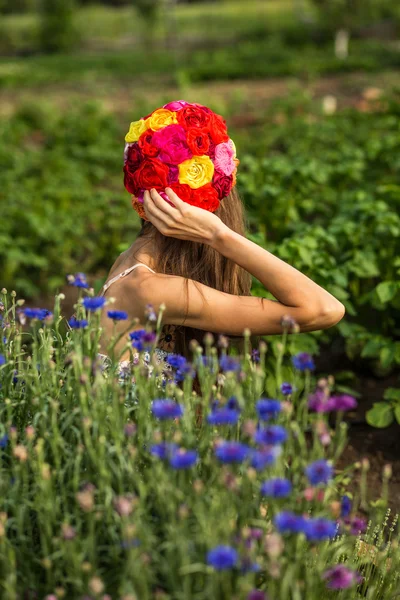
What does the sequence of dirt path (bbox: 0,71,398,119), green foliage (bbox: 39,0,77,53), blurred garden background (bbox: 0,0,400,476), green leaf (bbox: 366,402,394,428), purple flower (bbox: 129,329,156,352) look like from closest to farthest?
purple flower (bbox: 129,329,156,352) → green leaf (bbox: 366,402,394,428) → blurred garden background (bbox: 0,0,400,476) → dirt path (bbox: 0,71,398,119) → green foliage (bbox: 39,0,77,53)

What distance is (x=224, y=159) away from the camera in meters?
2.71

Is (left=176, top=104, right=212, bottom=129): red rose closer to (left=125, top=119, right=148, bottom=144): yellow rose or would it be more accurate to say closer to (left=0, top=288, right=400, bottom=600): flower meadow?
(left=125, top=119, right=148, bottom=144): yellow rose

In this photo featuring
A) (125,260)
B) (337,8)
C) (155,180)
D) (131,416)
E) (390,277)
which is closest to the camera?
(131,416)

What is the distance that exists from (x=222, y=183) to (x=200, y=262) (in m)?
0.27

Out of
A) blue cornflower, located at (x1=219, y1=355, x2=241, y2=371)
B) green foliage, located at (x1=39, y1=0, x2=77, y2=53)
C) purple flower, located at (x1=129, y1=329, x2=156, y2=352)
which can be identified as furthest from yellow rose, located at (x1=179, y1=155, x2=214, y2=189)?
green foliage, located at (x1=39, y1=0, x2=77, y2=53)

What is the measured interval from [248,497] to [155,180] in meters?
1.17

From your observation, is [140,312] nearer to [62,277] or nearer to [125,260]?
[125,260]

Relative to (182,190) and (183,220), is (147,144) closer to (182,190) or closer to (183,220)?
(182,190)

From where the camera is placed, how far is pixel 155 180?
2.62 m

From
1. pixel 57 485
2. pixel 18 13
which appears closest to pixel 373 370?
pixel 57 485

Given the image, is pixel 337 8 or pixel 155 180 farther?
pixel 337 8

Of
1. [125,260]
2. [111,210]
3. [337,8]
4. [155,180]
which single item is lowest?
[111,210]

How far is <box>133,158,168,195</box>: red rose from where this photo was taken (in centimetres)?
261

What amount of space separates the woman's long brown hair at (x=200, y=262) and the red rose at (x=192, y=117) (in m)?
0.29
